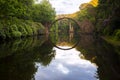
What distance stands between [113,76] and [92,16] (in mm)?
64171

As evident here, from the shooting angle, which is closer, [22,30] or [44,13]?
[22,30]

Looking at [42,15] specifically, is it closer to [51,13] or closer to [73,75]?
[51,13]

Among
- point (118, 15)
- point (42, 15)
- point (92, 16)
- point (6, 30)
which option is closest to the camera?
point (118, 15)

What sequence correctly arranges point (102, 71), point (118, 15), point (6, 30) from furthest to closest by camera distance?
point (6, 30)
point (118, 15)
point (102, 71)

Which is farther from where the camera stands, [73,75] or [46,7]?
[46,7]

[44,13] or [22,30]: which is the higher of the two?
[44,13]

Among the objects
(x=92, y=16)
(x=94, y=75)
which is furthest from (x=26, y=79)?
(x=92, y=16)

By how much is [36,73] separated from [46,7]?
271 feet

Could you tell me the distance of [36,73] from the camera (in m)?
11.1

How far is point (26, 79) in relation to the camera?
9727mm

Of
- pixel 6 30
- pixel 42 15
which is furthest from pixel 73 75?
pixel 42 15

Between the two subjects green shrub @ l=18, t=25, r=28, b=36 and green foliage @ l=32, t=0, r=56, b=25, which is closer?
green shrub @ l=18, t=25, r=28, b=36

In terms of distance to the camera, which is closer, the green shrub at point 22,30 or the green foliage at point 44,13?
the green shrub at point 22,30

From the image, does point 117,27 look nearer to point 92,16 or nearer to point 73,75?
point 73,75
